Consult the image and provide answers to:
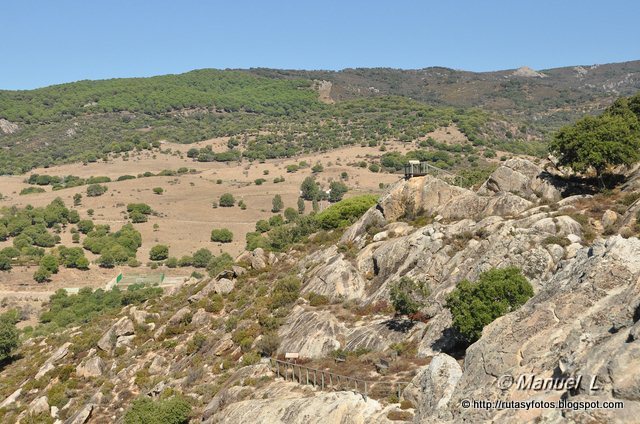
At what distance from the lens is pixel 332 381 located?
107 feet

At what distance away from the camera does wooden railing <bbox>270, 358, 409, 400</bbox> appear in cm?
2845

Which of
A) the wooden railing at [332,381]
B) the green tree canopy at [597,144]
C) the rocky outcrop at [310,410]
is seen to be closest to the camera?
the rocky outcrop at [310,410]

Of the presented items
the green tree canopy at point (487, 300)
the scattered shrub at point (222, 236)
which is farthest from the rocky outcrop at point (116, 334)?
the scattered shrub at point (222, 236)

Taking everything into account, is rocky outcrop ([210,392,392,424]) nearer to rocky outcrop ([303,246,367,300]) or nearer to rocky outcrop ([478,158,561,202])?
rocky outcrop ([303,246,367,300])

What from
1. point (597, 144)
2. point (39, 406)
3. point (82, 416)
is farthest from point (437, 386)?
point (39, 406)

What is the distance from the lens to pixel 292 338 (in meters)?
41.1

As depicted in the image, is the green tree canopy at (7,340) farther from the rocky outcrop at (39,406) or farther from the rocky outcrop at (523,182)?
the rocky outcrop at (523,182)

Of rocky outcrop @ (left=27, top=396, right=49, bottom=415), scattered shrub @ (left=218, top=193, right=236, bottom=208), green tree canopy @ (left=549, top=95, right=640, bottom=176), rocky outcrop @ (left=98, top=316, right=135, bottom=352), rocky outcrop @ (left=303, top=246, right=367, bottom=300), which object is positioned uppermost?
green tree canopy @ (left=549, top=95, right=640, bottom=176)

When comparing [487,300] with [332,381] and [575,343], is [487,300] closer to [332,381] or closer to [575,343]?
[332,381]

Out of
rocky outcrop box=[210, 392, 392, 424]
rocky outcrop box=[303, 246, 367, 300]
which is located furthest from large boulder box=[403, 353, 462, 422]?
rocky outcrop box=[303, 246, 367, 300]

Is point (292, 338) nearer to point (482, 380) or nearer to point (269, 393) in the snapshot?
point (269, 393)

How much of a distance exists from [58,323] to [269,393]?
220ft

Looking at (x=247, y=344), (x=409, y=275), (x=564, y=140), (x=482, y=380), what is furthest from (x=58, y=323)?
(x=482, y=380)

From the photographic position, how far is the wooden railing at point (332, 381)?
93.3ft
